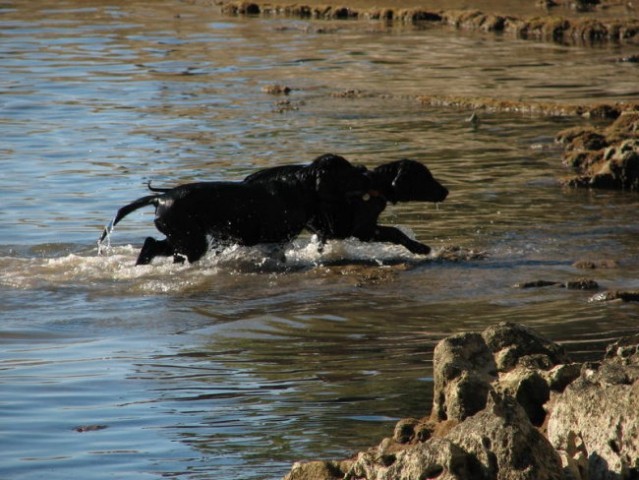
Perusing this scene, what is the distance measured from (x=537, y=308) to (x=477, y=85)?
13.2 metres

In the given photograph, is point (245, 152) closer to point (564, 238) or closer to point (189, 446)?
point (564, 238)

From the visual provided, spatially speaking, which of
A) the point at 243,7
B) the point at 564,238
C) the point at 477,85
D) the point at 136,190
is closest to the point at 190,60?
the point at 477,85

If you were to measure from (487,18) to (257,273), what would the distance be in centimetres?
2015

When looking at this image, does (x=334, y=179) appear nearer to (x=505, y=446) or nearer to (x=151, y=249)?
(x=151, y=249)

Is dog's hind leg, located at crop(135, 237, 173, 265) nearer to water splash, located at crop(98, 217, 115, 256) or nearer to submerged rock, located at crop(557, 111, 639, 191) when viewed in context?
water splash, located at crop(98, 217, 115, 256)

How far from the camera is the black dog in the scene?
9750 millimetres

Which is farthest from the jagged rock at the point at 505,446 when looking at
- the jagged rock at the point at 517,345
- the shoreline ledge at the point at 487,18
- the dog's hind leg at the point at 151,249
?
the shoreline ledge at the point at 487,18

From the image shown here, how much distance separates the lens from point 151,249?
1006 cm

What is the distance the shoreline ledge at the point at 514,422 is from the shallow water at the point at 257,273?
66 cm

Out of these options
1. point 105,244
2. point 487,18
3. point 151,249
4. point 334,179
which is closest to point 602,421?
point 334,179

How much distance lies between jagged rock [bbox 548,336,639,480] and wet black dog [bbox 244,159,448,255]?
221 inches

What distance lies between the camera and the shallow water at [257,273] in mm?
5855

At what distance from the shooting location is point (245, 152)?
15.4 metres

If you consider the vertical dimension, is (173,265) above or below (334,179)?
below
